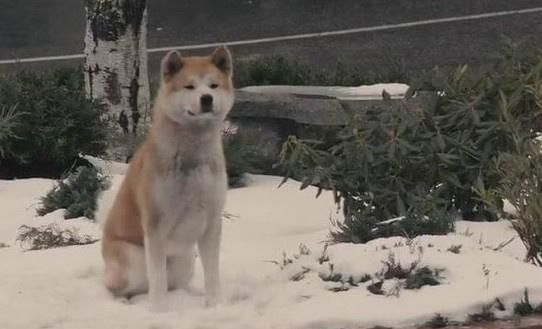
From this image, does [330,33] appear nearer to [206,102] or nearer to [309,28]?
[309,28]

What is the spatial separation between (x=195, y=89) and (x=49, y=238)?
1.91 meters

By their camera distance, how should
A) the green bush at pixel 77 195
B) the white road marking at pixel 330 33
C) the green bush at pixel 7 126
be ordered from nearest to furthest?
the green bush at pixel 77 195 < the green bush at pixel 7 126 < the white road marking at pixel 330 33

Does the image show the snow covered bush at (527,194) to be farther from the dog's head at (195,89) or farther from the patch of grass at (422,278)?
the dog's head at (195,89)

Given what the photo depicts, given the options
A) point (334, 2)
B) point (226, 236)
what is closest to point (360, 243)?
point (226, 236)

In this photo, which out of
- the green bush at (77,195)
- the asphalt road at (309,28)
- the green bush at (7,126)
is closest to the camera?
the green bush at (77,195)

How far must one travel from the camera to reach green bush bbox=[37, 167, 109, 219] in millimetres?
7074

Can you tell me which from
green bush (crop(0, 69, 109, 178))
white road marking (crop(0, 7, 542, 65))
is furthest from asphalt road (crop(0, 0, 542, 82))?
green bush (crop(0, 69, 109, 178))

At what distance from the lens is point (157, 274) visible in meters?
4.95

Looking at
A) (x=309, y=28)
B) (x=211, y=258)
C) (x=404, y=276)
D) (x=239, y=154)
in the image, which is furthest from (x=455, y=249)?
(x=309, y=28)

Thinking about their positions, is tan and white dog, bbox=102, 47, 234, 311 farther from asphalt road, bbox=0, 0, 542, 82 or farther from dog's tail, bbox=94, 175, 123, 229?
asphalt road, bbox=0, 0, 542, 82

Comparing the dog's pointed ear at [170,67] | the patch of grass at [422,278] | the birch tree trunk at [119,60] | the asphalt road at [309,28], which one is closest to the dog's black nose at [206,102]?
the dog's pointed ear at [170,67]

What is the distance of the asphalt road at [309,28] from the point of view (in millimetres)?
15617

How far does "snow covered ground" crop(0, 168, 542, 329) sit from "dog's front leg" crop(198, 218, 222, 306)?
0.07m

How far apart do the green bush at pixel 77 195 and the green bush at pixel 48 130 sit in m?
0.74
